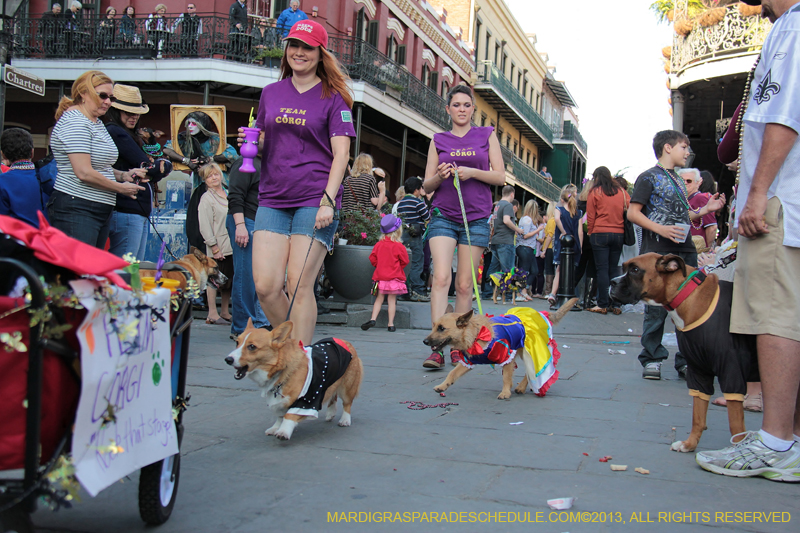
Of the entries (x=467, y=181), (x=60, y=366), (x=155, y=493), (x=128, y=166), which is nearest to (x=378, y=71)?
(x=467, y=181)

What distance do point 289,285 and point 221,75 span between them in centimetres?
1557

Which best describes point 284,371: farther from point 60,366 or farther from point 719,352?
point 719,352

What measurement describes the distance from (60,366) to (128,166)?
385cm

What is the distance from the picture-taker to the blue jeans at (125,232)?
16.7ft

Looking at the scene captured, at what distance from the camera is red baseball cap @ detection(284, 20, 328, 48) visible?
4.11 m

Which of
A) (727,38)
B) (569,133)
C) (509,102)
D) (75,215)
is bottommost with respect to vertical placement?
(75,215)

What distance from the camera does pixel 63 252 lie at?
169 centimetres

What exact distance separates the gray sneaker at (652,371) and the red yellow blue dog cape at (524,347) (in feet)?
3.48

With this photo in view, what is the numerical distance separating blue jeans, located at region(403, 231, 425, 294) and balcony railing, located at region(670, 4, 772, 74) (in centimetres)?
1282

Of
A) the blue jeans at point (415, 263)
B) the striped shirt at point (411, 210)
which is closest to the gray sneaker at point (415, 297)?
the blue jeans at point (415, 263)

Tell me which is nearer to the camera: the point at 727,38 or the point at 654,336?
the point at 654,336

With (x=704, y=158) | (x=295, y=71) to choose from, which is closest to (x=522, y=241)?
(x=295, y=71)

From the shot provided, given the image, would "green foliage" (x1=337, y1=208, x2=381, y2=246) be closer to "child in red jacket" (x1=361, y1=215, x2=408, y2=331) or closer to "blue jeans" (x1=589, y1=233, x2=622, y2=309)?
"child in red jacket" (x1=361, y1=215, x2=408, y2=331)

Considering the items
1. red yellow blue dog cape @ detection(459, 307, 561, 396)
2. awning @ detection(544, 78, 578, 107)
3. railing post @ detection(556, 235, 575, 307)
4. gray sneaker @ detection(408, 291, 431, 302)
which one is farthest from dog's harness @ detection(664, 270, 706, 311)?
awning @ detection(544, 78, 578, 107)
